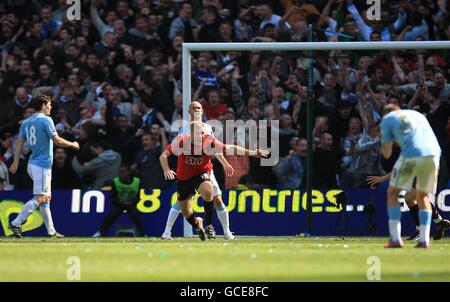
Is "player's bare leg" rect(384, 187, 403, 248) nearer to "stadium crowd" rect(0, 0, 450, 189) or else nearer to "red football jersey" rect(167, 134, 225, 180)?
"red football jersey" rect(167, 134, 225, 180)

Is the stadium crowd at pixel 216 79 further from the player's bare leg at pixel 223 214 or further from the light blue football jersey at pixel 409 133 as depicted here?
the light blue football jersey at pixel 409 133

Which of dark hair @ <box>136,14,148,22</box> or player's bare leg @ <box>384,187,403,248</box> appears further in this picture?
dark hair @ <box>136,14,148,22</box>

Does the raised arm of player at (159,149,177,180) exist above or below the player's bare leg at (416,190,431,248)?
above

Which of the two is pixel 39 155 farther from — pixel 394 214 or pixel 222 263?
pixel 222 263

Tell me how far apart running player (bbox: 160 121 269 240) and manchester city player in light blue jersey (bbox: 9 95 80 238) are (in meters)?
2.31

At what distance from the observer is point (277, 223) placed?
886 inches

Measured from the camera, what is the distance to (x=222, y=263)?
13172mm

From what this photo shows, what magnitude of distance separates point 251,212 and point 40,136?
15.5 feet

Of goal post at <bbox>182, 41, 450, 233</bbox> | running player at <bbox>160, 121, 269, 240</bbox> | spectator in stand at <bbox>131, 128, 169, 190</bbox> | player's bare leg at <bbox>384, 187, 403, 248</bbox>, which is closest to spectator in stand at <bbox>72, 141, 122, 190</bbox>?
spectator in stand at <bbox>131, 128, 169, 190</bbox>

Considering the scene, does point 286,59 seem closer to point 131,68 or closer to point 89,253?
point 131,68

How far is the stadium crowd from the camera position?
22.7 meters

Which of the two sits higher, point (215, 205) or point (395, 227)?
point (395, 227)

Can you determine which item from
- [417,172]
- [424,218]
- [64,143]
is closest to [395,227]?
[424,218]

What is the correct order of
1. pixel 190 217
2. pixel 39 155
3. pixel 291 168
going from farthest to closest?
pixel 291 168 → pixel 39 155 → pixel 190 217
